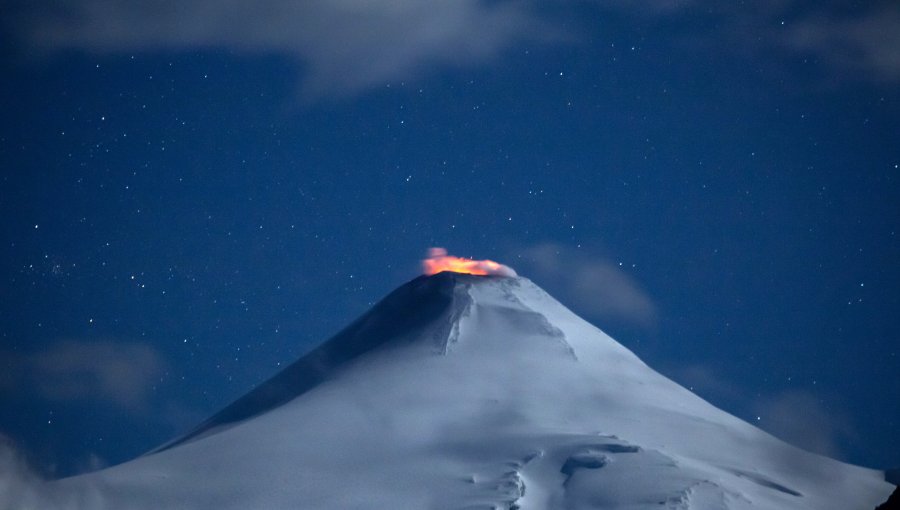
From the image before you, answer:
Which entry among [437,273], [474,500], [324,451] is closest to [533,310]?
[437,273]

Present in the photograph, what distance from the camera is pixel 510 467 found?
4575 centimetres

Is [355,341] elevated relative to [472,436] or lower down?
elevated

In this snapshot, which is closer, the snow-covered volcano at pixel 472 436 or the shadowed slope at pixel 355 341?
the snow-covered volcano at pixel 472 436

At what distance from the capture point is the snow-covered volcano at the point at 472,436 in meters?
43.2

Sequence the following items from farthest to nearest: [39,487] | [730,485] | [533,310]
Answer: [533,310] → [730,485] → [39,487]

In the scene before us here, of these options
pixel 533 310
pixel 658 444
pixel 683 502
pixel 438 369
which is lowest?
pixel 683 502

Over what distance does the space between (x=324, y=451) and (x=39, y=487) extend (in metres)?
12.3

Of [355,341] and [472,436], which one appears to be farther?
[355,341]

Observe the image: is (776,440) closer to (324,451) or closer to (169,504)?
(324,451)

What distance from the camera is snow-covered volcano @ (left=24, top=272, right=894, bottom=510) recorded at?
43.2 m

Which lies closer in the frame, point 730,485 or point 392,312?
point 730,485

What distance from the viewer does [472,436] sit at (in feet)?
168

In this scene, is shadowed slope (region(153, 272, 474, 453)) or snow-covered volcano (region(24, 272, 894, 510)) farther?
shadowed slope (region(153, 272, 474, 453))

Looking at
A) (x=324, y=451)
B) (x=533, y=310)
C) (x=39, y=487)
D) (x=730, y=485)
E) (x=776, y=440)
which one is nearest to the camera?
(x=39, y=487)
